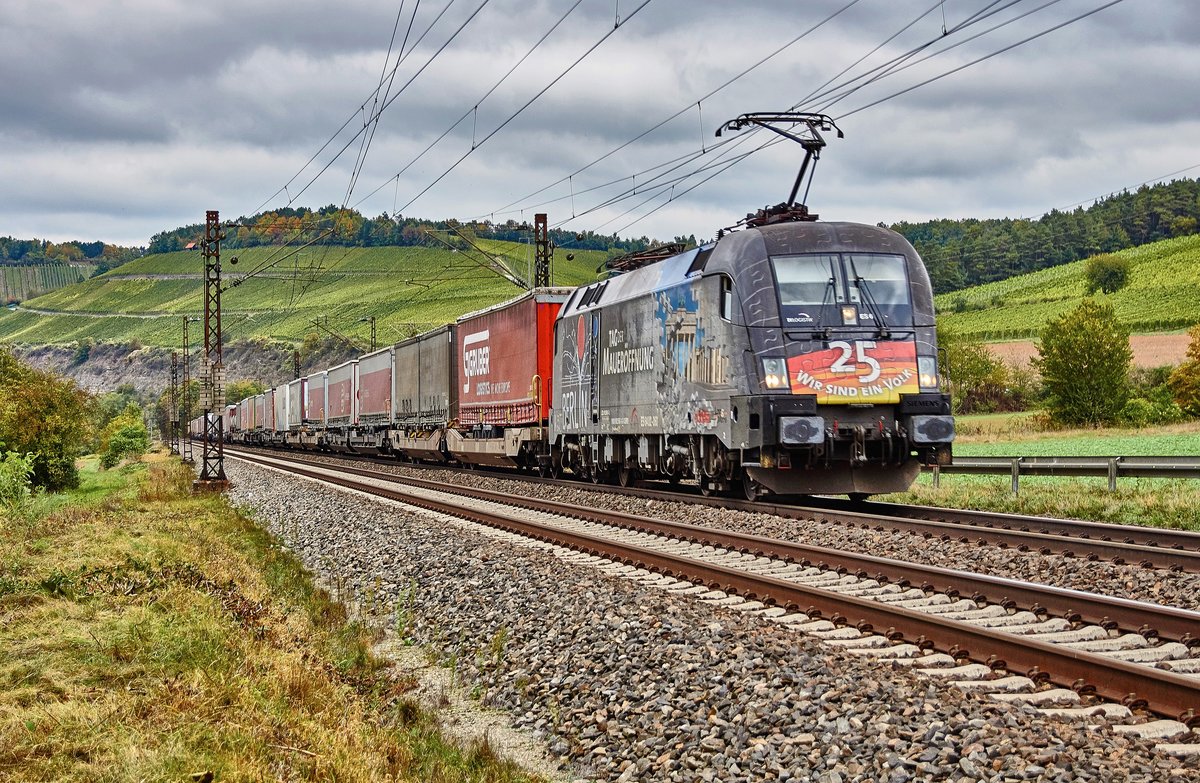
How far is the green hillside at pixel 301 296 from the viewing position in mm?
132000

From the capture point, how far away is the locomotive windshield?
52.6 feet

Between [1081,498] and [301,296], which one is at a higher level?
[301,296]

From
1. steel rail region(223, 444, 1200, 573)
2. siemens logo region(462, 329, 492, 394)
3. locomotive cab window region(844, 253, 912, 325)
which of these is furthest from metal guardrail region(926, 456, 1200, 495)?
siemens logo region(462, 329, 492, 394)

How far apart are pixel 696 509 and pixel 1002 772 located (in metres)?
12.5

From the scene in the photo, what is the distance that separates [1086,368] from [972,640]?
210 feet

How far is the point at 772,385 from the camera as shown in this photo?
15.7 m

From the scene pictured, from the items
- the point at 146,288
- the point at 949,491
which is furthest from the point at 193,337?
the point at 949,491

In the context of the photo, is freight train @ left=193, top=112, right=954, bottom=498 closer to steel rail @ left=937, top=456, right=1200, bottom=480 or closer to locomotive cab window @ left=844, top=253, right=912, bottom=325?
locomotive cab window @ left=844, top=253, right=912, bottom=325

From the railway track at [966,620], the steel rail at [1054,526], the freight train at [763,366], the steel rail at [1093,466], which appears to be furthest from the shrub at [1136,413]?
the railway track at [966,620]

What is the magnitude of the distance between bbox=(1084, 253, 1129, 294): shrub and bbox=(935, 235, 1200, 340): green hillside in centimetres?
82

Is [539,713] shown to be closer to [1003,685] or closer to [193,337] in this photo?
[1003,685]

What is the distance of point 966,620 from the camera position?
28.5ft

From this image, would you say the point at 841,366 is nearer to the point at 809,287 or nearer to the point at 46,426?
the point at 809,287

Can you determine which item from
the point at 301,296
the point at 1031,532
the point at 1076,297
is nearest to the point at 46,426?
the point at 1031,532
